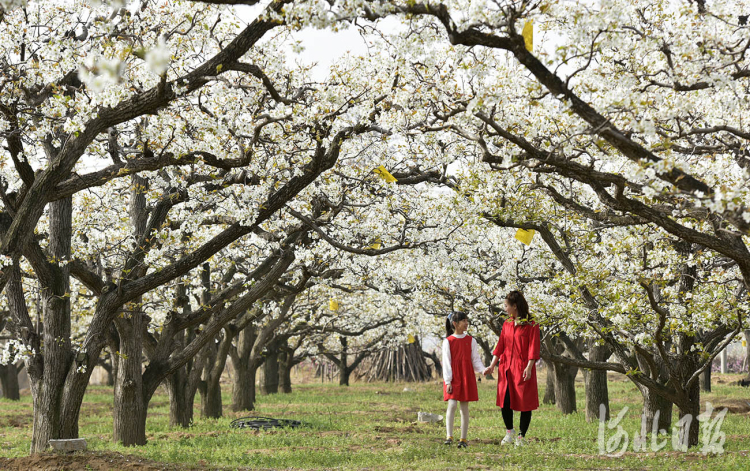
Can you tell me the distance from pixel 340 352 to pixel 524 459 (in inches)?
1136

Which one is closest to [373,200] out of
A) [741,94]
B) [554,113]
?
[554,113]

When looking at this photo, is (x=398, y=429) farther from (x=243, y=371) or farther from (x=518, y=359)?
(x=243, y=371)

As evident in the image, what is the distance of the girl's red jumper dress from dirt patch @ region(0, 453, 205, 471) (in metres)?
3.46

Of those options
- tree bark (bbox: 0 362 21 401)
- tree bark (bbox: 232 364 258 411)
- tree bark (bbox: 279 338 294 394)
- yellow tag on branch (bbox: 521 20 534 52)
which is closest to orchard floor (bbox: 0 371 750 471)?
tree bark (bbox: 232 364 258 411)

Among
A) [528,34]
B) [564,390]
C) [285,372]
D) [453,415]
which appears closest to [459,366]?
[453,415]

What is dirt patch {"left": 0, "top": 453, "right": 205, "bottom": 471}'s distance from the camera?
7984 mm

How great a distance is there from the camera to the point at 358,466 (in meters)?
8.35

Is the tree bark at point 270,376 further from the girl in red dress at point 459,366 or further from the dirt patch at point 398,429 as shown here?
the girl in red dress at point 459,366

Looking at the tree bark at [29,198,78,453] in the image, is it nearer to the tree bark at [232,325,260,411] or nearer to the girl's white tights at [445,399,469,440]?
the girl's white tights at [445,399,469,440]

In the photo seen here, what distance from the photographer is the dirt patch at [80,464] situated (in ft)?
26.2

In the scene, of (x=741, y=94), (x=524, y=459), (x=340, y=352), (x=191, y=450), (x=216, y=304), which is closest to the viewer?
(x=741, y=94)

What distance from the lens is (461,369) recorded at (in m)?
8.80

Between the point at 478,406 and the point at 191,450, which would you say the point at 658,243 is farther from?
the point at 478,406

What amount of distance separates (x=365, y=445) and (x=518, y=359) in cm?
365
